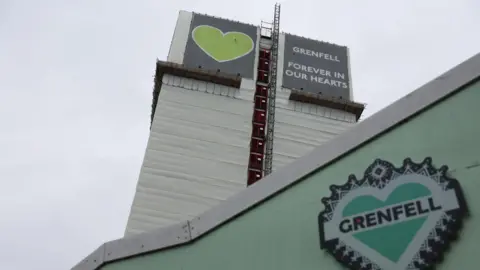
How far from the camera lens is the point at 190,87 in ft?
129

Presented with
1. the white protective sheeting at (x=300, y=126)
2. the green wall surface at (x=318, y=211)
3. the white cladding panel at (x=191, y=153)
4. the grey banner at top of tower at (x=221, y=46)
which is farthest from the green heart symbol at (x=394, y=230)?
the grey banner at top of tower at (x=221, y=46)

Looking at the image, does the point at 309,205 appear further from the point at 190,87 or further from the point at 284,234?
the point at 190,87

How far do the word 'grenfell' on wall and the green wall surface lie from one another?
33725mm

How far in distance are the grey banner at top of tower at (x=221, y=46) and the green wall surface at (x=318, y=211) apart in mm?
32453

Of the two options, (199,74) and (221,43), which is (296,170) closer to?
(199,74)

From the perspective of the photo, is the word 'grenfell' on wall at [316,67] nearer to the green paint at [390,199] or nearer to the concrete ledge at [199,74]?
the concrete ledge at [199,74]

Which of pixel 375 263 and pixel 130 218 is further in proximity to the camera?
pixel 130 218

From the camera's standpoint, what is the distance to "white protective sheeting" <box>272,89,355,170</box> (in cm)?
3800

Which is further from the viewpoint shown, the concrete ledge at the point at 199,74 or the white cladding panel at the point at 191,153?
the concrete ledge at the point at 199,74

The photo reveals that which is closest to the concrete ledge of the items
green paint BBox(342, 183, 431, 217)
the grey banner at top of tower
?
the grey banner at top of tower

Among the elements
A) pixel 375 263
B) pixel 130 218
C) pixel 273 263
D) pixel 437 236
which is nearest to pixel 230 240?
pixel 273 263

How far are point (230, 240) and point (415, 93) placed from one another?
4165mm

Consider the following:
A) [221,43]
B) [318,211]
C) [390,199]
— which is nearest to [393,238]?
[390,199]

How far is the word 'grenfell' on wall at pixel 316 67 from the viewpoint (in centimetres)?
4209
